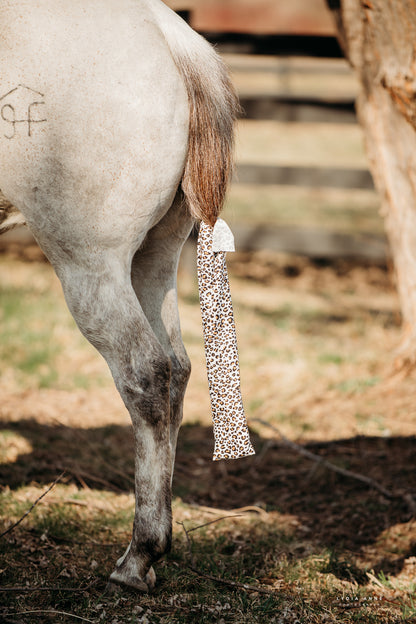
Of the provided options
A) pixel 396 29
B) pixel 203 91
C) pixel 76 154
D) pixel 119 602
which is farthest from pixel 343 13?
pixel 119 602

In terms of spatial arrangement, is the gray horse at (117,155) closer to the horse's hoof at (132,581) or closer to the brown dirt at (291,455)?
the horse's hoof at (132,581)

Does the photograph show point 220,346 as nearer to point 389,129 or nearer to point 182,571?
point 182,571

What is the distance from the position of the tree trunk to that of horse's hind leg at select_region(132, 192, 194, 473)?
183cm

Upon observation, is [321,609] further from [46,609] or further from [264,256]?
[264,256]

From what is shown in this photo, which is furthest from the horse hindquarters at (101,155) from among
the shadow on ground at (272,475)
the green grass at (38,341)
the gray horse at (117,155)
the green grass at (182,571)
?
the green grass at (38,341)

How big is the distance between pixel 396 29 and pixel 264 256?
492cm

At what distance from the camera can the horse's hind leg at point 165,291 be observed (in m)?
2.33

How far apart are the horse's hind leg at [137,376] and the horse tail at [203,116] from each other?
36 centimetres

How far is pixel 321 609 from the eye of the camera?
211 cm

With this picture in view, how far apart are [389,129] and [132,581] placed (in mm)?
3147

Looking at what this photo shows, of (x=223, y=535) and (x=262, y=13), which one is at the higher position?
(x=262, y=13)

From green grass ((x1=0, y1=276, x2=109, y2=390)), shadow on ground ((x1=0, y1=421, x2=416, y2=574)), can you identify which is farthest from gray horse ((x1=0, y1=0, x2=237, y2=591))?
green grass ((x1=0, y1=276, x2=109, y2=390))

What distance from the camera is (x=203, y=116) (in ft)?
6.68

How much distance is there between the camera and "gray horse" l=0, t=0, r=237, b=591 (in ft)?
6.23
